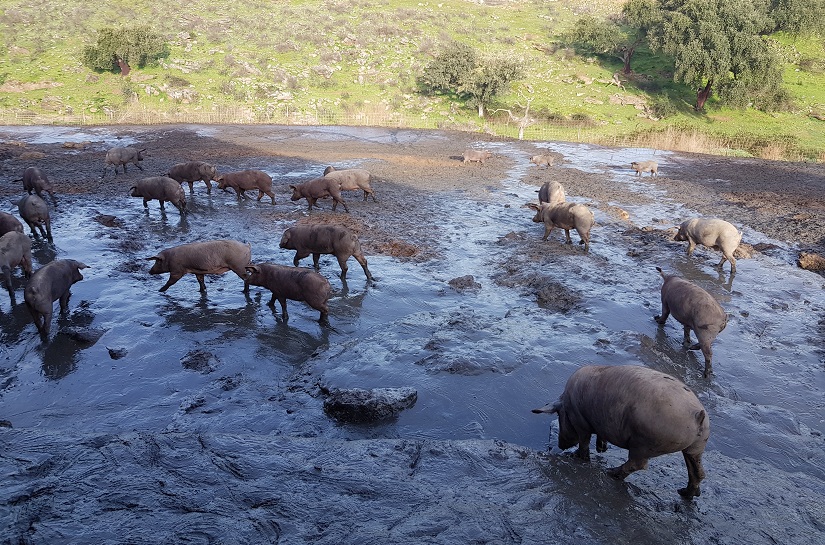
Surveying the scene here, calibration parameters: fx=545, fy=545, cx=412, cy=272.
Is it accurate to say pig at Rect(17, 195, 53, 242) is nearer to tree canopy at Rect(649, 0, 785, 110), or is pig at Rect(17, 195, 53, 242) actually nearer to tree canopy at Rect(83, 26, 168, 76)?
tree canopy at Rect(83, 26, 168, 76)

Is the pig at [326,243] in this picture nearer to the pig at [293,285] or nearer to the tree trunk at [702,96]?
the pig at [293,285]

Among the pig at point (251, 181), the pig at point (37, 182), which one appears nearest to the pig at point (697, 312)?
the pig at point (251, 181)

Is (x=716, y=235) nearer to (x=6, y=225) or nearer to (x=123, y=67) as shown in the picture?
(x=6, y=225)

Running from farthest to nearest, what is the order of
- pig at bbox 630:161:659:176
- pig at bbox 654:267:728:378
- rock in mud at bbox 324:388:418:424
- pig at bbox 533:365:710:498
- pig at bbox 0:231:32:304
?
pig at bbox 630:161:659:176, pig at bbox 0:231:32:304, pig at bbox 654:267:728:378, rock in mud at bbox 324:388:418:424, pig at bbox 533:365:710:498

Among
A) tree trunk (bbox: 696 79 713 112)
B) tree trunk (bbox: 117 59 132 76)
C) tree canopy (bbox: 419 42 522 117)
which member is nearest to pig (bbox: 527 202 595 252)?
tree canopy (bbox: 419 42 522 117)

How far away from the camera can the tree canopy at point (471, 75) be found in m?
41.3

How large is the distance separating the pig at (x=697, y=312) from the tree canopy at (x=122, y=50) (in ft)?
152

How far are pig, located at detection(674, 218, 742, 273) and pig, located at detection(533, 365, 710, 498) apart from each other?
26.4 ft

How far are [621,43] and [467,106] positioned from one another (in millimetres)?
18061

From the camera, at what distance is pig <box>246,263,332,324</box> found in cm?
909

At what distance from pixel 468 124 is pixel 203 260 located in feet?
107

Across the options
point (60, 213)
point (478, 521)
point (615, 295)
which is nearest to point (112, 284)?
point (60, 213)

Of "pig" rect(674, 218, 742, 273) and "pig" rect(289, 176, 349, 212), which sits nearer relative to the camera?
"pig" rect(674, 218, 742, 273)

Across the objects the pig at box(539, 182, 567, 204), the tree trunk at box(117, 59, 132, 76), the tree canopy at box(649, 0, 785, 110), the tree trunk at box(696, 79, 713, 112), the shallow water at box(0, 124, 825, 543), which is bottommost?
the shallow water at box(0, 124, 825, 543)
